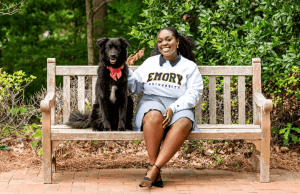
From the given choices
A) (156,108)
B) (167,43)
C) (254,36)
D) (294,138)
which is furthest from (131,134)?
(294,138)

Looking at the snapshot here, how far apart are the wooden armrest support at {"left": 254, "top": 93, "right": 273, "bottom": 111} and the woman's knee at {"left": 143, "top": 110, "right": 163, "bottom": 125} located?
103 cm

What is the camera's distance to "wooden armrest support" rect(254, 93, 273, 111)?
12.2 ft

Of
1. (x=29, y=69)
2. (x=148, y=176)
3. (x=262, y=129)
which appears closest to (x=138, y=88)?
(x=148, y=176)

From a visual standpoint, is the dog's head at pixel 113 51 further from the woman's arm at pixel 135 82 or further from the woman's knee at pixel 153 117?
the woman's knee at pixel 153 117

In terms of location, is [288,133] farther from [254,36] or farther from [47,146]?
[47,146]

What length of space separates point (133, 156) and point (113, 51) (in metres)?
1.78

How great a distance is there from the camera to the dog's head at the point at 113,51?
141 inches

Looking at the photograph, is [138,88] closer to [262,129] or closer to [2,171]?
[262,129]

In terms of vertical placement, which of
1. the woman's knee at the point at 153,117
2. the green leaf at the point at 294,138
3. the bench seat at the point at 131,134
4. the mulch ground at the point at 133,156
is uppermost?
the woman's knee at the point at 153,117

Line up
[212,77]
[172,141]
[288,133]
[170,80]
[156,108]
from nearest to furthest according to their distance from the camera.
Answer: [172,141] → [156,108] → [170,80] → [212,77] → [288,133]

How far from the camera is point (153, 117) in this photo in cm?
357

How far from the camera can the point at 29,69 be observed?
23.7 feet

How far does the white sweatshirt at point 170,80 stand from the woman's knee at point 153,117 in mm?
298

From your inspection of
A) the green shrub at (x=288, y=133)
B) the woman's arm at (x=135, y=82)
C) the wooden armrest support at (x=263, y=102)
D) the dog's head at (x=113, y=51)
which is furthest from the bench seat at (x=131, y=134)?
the green shrub at (x=288, y=133)
